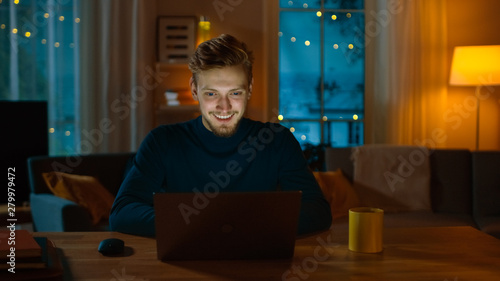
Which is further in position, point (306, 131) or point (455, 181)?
point (306, 131)

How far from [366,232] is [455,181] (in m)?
2.60

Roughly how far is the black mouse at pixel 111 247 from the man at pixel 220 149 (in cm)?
32

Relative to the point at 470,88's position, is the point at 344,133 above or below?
below

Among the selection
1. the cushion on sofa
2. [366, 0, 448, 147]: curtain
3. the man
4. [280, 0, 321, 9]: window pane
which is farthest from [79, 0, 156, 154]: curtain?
the man

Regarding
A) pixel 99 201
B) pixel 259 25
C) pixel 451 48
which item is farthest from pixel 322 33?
pixel 99 201

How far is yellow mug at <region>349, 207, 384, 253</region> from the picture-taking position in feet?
4.36

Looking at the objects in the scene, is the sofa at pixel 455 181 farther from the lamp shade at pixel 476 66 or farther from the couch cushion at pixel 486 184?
the lamp shade at pixel 476 66

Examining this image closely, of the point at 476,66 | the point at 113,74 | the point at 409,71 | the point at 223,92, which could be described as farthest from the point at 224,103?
the point at 409,71

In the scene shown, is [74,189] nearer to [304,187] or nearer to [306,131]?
[304,187]

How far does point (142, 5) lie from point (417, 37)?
7.01 feet

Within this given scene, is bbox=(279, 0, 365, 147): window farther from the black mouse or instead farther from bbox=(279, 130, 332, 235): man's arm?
the black mouse

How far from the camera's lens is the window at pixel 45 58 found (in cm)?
430

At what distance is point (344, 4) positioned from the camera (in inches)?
194

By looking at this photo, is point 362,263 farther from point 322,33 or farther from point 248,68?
point 322,33
